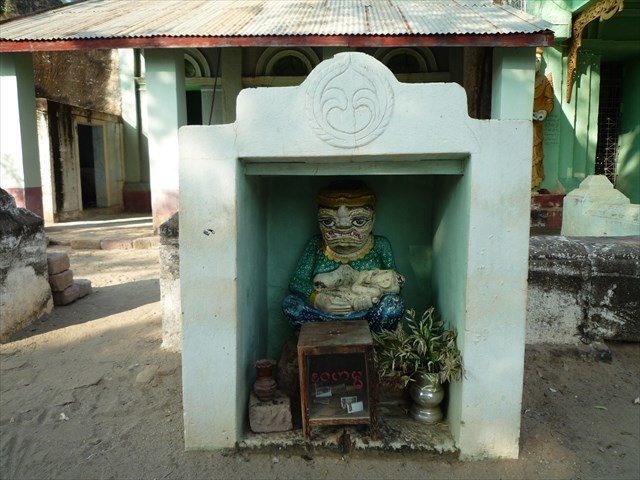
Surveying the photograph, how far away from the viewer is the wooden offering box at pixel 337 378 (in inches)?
98.4

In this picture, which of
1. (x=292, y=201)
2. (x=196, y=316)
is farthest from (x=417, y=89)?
(x=196, y=316)

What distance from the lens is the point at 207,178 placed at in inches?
95.7

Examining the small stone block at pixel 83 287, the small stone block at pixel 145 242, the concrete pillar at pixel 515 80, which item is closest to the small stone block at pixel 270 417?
the small stone block at pixel 83 287

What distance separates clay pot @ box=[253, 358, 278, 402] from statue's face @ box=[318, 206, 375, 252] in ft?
2.86

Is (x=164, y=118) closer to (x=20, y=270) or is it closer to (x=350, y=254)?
(x=20, y=270)

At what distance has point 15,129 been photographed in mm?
8797

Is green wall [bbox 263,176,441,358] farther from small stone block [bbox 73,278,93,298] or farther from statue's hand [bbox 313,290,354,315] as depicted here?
small stone block [bbox 73,278,93,298]

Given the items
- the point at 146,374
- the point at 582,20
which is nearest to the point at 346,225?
the point at 146,374

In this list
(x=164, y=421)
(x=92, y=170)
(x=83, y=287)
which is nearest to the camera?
(x=164, y=421)

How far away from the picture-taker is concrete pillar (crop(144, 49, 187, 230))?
332 inches

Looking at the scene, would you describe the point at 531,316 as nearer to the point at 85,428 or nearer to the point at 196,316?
the point at 196,316

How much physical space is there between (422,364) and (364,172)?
42.5 inches

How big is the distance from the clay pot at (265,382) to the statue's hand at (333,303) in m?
0.53

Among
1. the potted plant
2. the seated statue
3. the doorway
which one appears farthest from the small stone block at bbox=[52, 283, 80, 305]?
the doorway
